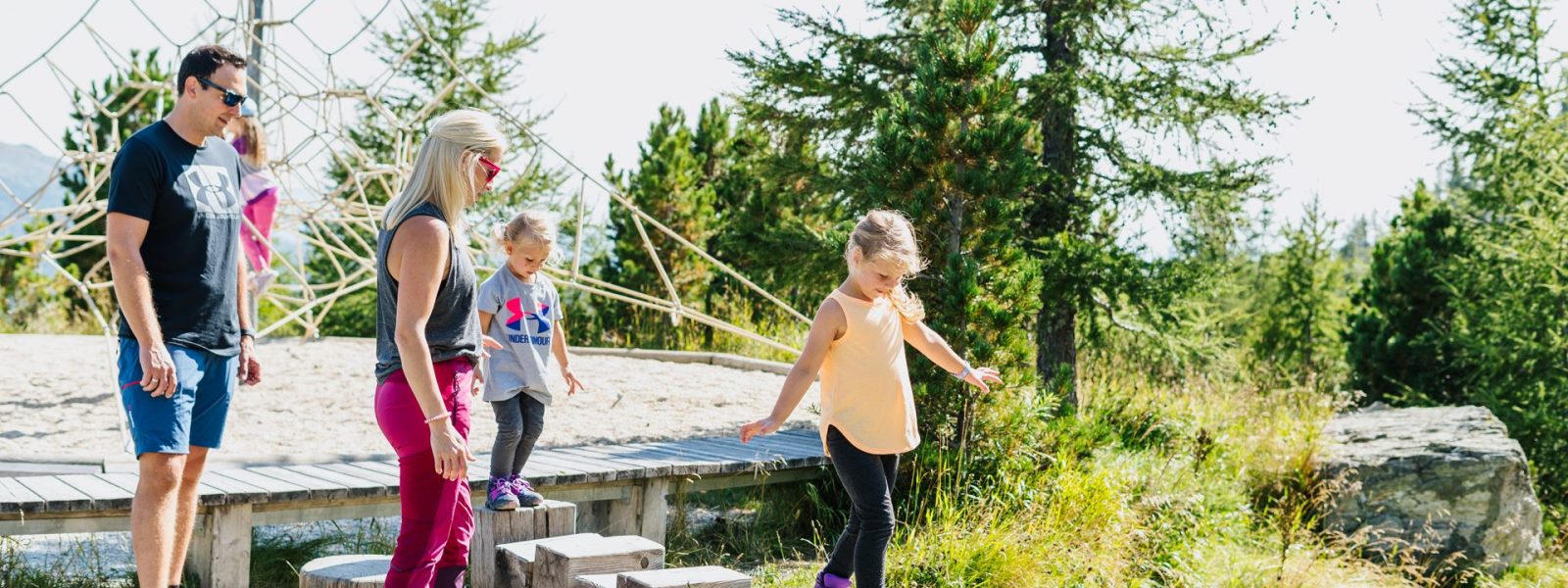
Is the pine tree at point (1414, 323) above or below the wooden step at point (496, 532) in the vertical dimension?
above

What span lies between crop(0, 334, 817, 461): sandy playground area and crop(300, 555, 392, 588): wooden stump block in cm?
226

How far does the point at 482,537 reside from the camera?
148 inches

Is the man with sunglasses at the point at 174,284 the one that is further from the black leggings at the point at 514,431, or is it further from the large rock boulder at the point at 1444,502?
the large rock boulder at the point at 1444,502

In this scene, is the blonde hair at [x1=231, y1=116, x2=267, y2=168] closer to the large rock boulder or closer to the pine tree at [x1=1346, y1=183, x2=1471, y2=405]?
the large rock boulder

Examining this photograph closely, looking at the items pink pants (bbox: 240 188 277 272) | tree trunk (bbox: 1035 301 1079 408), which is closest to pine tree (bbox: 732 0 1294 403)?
tree trunk (bbox: 1035 301 1079 408)

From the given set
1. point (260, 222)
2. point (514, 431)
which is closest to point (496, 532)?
point (514, 431)

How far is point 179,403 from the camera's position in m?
2.83

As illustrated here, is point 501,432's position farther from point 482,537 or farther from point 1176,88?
point 1176,88

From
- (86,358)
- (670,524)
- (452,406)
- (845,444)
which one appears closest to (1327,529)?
(670,524)

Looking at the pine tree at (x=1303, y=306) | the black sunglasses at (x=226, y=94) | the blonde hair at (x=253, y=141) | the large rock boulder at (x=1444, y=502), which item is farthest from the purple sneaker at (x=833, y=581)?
the pine tree at (x=1303, y=306)

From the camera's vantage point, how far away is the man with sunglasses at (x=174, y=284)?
9.04 feet

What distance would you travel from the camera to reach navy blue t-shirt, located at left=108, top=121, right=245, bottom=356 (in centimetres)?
279

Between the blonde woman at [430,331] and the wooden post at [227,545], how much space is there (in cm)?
141

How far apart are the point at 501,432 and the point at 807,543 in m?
1.70
